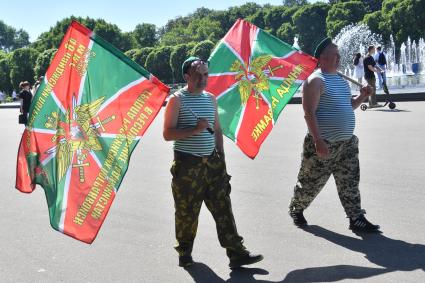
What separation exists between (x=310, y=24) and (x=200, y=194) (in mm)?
93380

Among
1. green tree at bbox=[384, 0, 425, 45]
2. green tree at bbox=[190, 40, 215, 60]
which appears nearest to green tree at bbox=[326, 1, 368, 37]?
green tree at bbox=[384, 0, 425, 45]

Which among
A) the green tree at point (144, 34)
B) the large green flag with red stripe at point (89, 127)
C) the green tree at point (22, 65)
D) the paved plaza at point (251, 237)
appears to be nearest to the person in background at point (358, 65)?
the paved plaza at point (251, 237)

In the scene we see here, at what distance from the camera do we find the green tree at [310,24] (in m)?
94.2

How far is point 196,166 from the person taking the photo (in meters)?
4.89

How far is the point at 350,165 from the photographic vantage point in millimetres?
5754

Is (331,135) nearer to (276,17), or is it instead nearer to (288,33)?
(288,33)

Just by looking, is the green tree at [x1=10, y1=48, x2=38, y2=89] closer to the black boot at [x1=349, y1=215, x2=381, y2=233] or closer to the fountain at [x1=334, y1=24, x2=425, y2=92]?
the fountain at [x1=334, y1=24, x2=425, y2=92]

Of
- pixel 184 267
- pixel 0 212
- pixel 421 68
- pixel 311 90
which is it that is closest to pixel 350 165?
pixel 311 90

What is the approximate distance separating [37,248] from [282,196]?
2.91 metres

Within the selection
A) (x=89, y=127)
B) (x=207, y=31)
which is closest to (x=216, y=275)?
(x=89, y=127)

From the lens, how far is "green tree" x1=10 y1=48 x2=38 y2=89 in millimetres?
92062

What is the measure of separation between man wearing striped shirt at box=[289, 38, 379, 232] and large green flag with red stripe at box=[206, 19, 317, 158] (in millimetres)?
381

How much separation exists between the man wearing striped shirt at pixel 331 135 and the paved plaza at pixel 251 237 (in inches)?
14.5

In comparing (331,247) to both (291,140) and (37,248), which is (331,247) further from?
(291,140)
